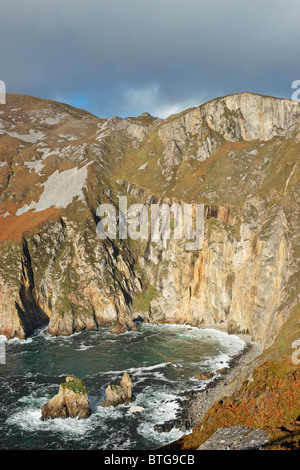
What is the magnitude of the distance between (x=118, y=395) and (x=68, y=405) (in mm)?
7045

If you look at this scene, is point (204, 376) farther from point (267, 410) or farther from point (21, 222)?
point (21, 222)

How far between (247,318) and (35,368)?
45.8 metres

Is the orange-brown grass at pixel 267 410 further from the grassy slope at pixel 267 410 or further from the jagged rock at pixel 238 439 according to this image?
the jagged rock at pixel 238 439

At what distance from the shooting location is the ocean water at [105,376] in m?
39.3

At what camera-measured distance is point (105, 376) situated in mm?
56250

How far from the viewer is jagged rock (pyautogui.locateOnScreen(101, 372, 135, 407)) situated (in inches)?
Answer: 1838

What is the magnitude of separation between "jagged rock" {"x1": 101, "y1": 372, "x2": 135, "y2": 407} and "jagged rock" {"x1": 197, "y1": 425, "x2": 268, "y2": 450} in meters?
26.3

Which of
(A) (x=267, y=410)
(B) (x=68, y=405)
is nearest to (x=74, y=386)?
(B) (x=68, y=405)

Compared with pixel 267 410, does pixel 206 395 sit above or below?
below

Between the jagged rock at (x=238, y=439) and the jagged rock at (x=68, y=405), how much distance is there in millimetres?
25968

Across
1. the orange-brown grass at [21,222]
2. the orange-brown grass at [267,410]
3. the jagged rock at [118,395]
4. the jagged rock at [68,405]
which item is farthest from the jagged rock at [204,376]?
the orange-brown grass at [21,222]

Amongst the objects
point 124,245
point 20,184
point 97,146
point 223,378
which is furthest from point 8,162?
point 223,378

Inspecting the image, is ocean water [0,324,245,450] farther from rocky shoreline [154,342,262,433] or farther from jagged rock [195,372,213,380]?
jagged rock [195,372,213,380]
